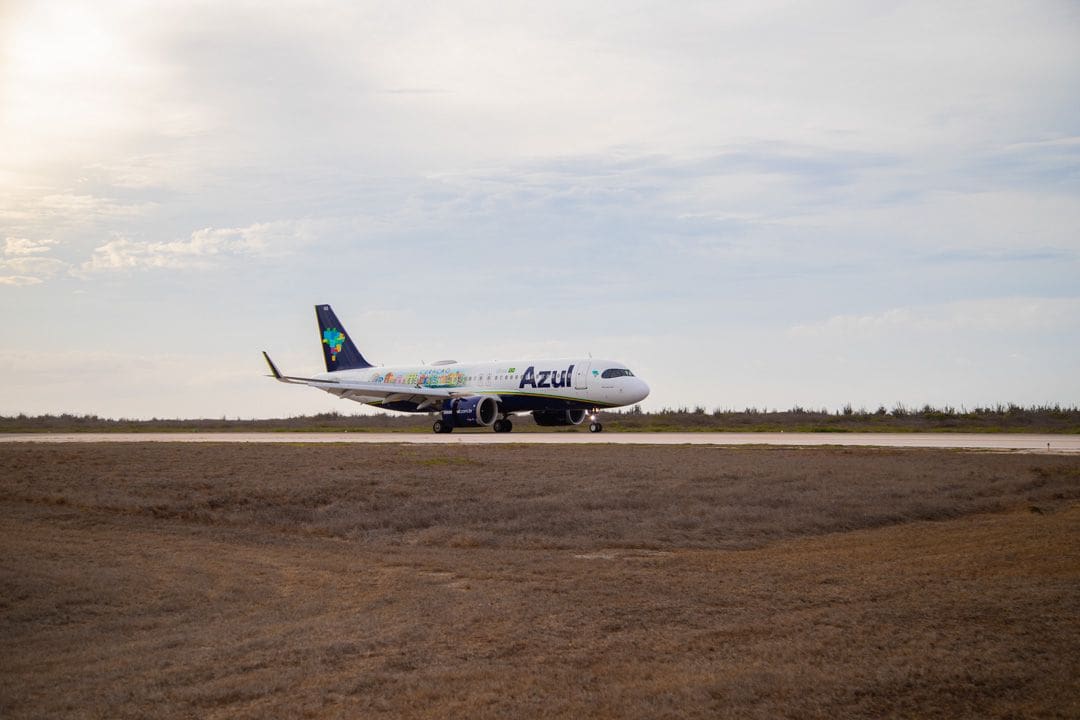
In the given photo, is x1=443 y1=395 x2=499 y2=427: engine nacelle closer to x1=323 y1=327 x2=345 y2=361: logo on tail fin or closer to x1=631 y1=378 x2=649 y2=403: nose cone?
x1=631 y1=378 x2=649 y2=403: nose cone

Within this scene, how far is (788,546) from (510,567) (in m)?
4.38

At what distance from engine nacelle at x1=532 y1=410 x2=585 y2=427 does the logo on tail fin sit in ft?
59.5

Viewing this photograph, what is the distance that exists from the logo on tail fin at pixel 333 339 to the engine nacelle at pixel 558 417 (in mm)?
18129

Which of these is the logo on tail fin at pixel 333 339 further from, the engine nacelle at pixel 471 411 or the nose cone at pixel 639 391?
the nose cone at pixel 639 391

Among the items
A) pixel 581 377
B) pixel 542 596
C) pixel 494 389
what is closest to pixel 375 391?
pixel 494 389

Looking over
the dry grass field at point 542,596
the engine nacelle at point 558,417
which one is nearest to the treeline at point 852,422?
the engine nacelle at point 558,417

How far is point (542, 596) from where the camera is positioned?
391 inches

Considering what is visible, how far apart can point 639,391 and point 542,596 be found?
3398 cm

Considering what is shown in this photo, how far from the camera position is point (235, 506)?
17.7 meters

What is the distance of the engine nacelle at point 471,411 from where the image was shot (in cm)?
4647

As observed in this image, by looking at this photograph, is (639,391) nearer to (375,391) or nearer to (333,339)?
(375,391)

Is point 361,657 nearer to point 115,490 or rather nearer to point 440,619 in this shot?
point 440,619

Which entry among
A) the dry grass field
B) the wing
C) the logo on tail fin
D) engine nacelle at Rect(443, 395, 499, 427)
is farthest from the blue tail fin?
the dry grass field

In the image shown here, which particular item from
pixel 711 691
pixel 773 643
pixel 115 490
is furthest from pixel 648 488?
pixel 711 691
